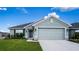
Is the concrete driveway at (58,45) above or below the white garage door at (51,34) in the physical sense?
below

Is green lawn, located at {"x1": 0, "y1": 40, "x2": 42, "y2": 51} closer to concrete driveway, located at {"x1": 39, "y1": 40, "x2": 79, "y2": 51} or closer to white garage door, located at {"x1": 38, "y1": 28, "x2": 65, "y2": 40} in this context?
concrete driveway, located at {"x1": 39, "y1": 40, "x2": 79, "y2": 51}

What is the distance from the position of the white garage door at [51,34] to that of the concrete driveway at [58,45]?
0.27 meters

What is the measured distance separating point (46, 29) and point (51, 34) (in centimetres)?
38

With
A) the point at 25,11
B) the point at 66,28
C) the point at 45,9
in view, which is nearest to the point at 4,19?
the point at 25,11

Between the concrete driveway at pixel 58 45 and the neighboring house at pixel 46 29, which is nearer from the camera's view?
the concrete driveway at pixel 58 45

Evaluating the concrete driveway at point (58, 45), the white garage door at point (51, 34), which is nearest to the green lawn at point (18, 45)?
the concrete driveway at point (58, 45)

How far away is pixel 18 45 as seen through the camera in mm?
11695

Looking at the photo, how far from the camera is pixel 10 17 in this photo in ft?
38.6

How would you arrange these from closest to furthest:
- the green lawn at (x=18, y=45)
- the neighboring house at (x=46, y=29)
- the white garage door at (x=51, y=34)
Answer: the green lawn at (x=18, y=45), the neighboring house at (x=46, y=29), the white garage door at (x=51, y=34)

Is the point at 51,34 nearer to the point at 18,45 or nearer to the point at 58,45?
the point at 58,45

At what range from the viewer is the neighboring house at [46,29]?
11.9 m

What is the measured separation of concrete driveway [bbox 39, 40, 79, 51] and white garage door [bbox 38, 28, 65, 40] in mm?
269

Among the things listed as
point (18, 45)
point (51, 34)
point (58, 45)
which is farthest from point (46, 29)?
point (18, 45)

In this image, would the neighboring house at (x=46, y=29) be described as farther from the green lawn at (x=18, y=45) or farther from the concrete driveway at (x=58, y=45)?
the green lawn at (x=18, y=45)
